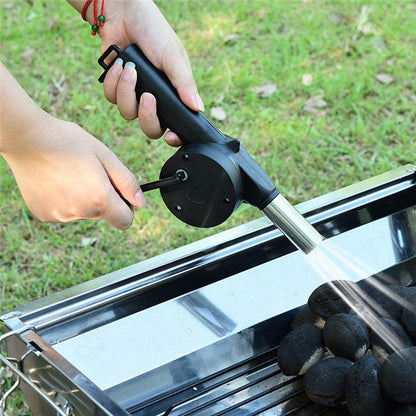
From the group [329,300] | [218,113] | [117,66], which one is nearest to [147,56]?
[117,66]

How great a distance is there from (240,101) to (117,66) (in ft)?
5.73

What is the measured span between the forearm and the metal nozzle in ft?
1.49

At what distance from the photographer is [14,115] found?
1213 millimetres

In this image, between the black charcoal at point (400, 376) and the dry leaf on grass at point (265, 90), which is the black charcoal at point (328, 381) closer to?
the black charcoal at point (400, 376)

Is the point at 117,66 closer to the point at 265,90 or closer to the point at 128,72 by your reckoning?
the point at 128,72

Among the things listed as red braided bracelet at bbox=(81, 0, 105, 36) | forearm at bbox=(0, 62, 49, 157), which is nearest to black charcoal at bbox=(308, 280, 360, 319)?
forearm at bbox=(0, 62, 49, 157)

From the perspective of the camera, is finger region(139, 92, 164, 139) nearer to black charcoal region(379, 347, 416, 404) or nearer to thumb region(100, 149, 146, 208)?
thumb region(100, 149, 146, 208)

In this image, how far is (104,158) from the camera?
4.14 feet

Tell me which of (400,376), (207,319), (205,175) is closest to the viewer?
(400,376)

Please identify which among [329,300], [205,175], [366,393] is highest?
[205,175]

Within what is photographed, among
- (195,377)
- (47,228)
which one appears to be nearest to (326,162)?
(47,228)

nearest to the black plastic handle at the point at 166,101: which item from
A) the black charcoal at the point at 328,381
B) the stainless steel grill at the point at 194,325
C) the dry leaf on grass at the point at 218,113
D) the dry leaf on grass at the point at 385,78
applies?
the stainless steel grill at the point at 194,325

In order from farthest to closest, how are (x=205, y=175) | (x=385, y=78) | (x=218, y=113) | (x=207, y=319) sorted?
(x=385, y=78) → (x=218, y=113) → (x=207, y=319) → (x=205, y=175)

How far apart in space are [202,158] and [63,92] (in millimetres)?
2025
